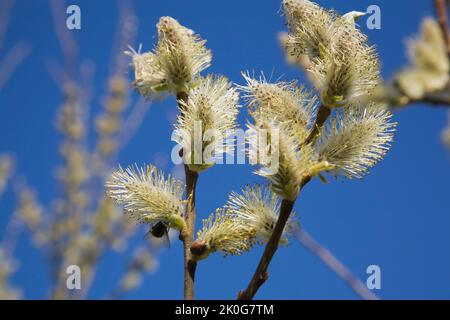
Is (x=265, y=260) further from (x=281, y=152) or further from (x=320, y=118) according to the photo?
(x=320, y=118)

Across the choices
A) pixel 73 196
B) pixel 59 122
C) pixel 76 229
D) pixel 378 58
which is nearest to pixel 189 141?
pixel 378 58

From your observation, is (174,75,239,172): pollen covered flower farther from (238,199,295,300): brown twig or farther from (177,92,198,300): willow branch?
(238,199,295,300): brown twig

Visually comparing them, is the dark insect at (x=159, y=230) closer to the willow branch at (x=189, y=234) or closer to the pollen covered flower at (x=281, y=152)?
the willow branch at (x=189, y=234)

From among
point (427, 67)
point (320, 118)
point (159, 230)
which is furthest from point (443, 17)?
point (159, 230)

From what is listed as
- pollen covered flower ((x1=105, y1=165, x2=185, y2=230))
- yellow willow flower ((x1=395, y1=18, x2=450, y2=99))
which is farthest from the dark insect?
yellow willow flower ((x1=395, y1=18, x2=450, y2=99))
